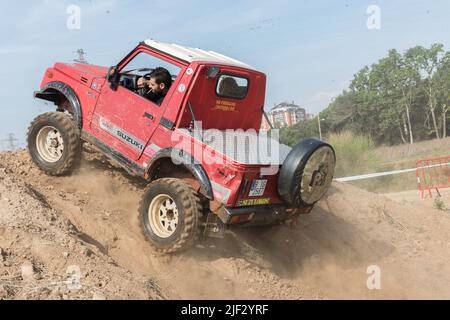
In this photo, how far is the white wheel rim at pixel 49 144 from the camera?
6.83 meters

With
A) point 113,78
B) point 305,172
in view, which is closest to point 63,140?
point 113,78

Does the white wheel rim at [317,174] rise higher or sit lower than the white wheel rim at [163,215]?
higher

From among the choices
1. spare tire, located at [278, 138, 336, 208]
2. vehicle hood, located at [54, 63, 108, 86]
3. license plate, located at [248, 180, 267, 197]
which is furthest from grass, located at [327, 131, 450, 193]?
license plate, located at [248, 180, 267, 197]

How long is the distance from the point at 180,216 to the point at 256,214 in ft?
2.77

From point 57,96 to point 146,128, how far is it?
6.57 ft

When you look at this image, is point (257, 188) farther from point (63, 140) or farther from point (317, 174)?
point (63, 140)

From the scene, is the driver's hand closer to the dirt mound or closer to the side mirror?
the side mirror

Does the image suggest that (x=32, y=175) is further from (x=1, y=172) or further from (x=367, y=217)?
(x=367, y=217)

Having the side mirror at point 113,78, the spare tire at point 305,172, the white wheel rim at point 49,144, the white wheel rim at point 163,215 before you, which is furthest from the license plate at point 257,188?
the white wheel rim at point 49,144

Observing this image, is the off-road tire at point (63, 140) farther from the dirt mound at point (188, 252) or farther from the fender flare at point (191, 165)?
the fender flare at point (191, 165)

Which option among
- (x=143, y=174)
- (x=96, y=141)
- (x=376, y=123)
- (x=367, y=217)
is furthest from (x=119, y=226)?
(x=376, y=123)

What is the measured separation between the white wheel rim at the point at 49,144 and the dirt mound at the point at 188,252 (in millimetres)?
288

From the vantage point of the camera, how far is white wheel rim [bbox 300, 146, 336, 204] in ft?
17.7
